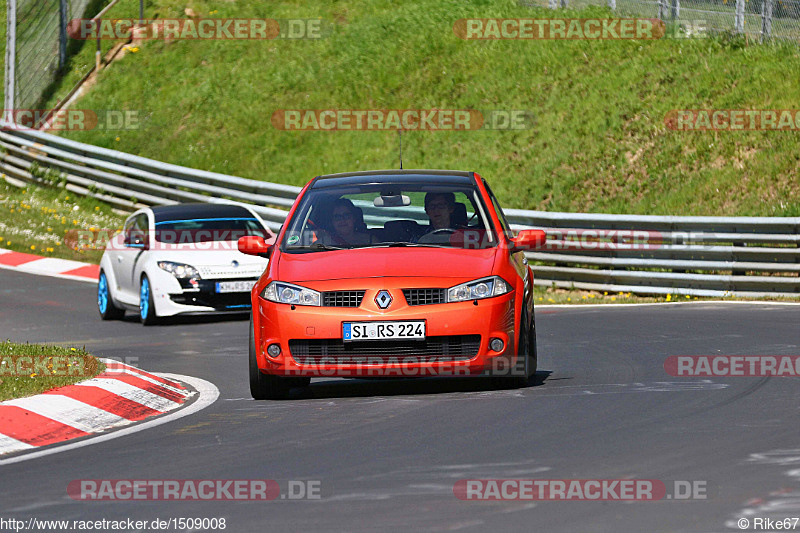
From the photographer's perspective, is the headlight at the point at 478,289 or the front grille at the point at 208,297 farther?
the front grille at the point at 208,297

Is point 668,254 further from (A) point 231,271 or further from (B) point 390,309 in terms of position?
(B) point 390,309

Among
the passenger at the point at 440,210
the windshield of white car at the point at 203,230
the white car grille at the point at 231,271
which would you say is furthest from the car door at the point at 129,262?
the passenger at the point at 440,210

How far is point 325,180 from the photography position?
10.8 metres

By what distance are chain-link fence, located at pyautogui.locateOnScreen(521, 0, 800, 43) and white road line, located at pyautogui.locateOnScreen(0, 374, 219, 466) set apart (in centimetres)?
1688

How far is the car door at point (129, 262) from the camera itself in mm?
17109

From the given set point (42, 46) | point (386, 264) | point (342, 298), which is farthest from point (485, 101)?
point (342, 298)

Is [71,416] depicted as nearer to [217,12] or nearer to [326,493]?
[326,493]

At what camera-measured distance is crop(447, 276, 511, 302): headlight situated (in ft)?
30.1

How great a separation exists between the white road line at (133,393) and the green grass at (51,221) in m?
14.2

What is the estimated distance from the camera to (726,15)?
26.2 meters

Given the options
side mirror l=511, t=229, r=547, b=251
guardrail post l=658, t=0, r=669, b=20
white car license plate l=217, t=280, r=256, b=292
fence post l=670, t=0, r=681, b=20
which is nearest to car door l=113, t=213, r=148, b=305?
white car license plate l=217, t=280, r=256, b=292

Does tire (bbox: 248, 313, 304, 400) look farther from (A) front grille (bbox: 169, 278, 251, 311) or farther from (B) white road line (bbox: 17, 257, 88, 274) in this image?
(B) white road line (bbox: 17, 257, 88, 274)

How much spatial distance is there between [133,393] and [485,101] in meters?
19.1

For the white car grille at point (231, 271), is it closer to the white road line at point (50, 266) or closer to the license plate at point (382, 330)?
the white road line at point (50, 266)
